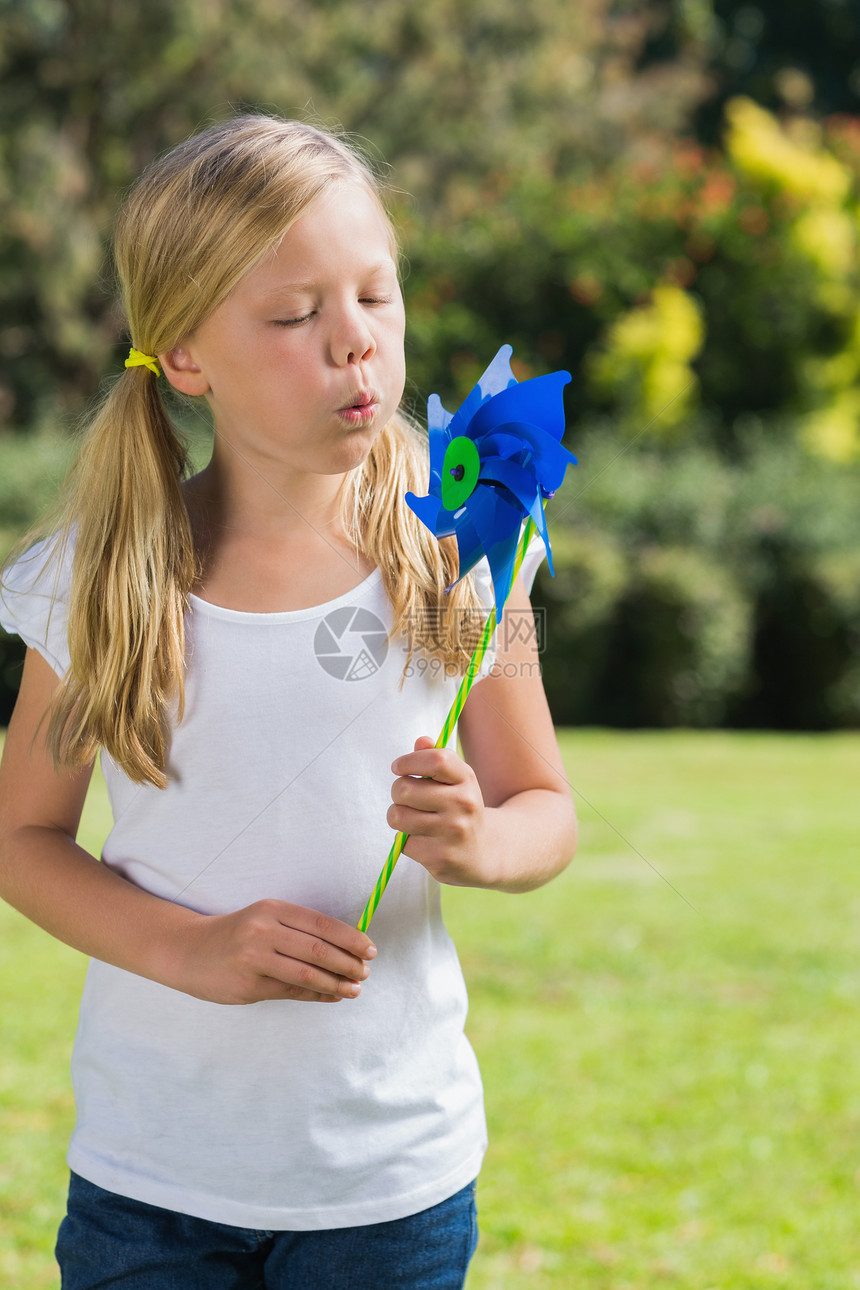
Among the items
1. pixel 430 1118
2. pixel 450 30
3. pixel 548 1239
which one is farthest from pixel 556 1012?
pixel 450 30

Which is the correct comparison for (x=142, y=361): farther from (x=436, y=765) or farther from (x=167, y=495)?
(x=436, y=765)

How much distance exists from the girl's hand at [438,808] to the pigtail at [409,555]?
0.68 ft

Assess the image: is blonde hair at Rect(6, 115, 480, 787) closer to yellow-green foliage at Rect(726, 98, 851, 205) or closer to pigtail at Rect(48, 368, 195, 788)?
pigtail at Rect(48, 368, 195, 788)

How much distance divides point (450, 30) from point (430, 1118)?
16995 mm

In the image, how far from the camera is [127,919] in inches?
54.4

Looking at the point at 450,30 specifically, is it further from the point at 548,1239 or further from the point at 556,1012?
the point at 548,1239

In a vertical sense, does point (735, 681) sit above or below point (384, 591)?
below

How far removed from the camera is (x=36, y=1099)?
11.7ft

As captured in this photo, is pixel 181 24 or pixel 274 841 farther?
pixel 181 24

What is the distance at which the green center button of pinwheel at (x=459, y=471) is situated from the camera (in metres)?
1.32

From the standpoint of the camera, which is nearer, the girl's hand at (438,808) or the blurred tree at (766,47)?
the girl's hand at (438,808)

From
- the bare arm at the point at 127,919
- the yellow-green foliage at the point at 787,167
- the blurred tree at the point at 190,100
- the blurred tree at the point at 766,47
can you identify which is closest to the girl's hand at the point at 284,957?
the bare arm at the point at 127,919

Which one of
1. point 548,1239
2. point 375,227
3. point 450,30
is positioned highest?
point 375,227

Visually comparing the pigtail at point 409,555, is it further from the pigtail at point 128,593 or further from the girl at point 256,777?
the pigtail at point 128,593
